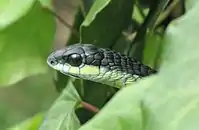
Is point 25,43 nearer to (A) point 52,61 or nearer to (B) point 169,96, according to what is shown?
(A) point 52,61

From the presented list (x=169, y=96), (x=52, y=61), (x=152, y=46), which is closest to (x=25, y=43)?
(x=52, y=61)

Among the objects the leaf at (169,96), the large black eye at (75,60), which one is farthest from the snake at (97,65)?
the leaf at (169,96)

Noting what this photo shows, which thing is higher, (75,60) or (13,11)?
(13,11)

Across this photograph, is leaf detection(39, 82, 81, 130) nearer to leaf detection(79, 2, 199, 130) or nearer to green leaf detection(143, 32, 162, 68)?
green leaf detection(143, 32, 162, 68)

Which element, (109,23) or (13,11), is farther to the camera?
(109,23)

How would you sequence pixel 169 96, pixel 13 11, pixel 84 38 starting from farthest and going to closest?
1. pixel 84 38
2. pixel 13 11
3. pixel 169 96

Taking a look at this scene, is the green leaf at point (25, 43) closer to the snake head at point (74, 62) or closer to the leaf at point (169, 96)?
the snake head at point (74, 62)

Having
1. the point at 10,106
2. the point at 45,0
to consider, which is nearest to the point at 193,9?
the point at 45,0
